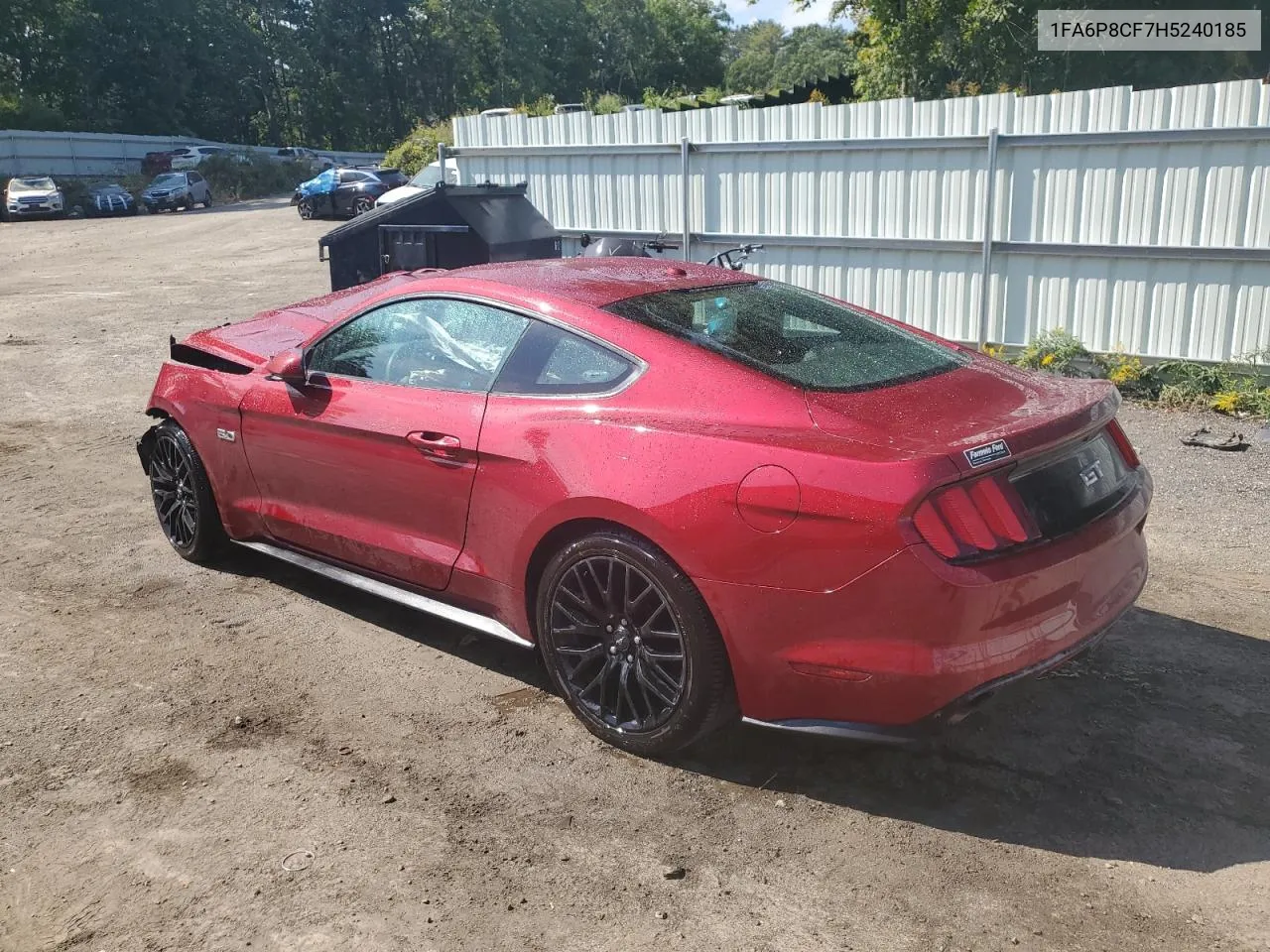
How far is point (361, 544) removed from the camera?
4406 millimetres

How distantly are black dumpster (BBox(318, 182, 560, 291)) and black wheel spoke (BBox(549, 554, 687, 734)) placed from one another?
722cm

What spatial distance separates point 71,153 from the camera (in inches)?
1807

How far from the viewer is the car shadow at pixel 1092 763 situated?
10.4 feet

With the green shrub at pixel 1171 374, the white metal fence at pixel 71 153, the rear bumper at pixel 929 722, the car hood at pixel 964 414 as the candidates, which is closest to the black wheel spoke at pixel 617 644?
the rear bumper at pixel 929 722

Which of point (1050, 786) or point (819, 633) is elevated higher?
point (819, 633)

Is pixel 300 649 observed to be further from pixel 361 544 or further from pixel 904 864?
pixel 904 864

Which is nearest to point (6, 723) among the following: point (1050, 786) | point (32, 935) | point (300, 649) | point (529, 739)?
point (300, 649)

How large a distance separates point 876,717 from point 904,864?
0.40m

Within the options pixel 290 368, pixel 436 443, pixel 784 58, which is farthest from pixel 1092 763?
pixel 784 58

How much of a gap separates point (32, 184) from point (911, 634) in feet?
131

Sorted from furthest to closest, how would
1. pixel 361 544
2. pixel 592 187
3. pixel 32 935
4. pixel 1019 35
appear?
pixel 1019 35
pixel 592 187
pixel 361 544
pixel 32 935

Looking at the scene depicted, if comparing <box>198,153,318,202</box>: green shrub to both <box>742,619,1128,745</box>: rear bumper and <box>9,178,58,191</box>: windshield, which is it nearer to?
<box>9,178,58,191</box>: windshield

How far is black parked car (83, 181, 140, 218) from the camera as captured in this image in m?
36.8

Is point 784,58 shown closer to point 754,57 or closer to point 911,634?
point 754,57
